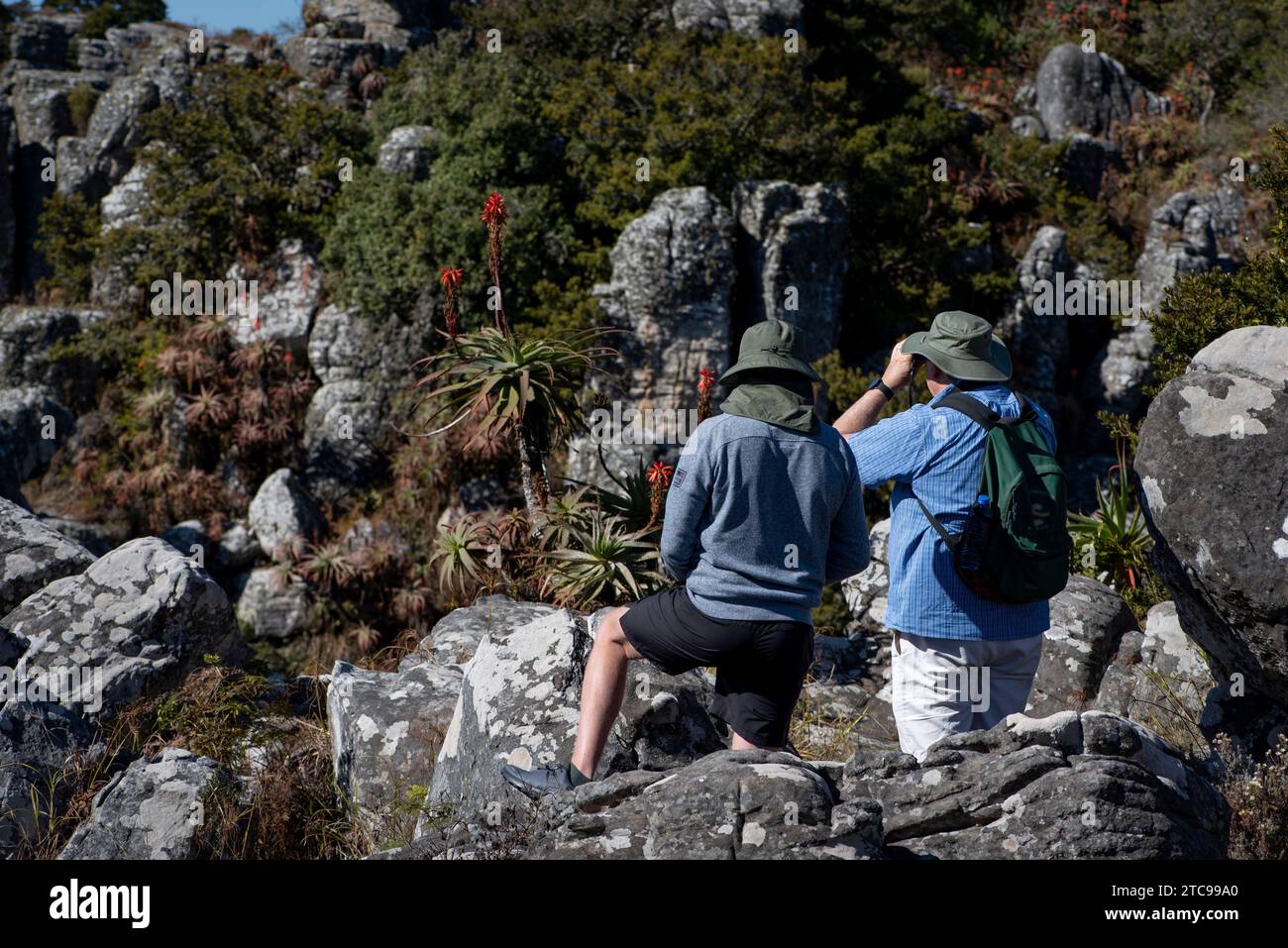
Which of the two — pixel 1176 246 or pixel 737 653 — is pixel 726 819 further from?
pixel 1176 246

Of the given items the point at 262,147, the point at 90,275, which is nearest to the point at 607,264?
the point at 262,147

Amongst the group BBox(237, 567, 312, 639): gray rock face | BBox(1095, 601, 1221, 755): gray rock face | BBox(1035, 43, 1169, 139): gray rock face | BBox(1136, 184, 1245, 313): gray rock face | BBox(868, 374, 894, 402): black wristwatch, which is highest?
BBox(1035, 43, 1169, 139): gray rock face

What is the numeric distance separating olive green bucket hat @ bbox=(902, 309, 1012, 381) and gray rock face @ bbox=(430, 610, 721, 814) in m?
1.92

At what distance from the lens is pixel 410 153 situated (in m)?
14.9

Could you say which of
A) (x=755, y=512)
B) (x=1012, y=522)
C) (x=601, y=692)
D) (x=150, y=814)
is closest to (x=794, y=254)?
(x=1012, y=522)

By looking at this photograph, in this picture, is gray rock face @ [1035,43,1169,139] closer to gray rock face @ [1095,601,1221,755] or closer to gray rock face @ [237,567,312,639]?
gray rock face @ [1095,601,1221,755]

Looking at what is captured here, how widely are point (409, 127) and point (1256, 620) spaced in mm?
13148

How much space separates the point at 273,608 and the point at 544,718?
896 cm

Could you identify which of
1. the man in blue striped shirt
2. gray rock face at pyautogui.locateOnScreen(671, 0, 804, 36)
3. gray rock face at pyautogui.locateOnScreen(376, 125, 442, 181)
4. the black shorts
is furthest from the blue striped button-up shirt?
gray rock face at pyautogui.locateOnScreen(671, 0, 804, 36)

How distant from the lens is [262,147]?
16203 millimetres

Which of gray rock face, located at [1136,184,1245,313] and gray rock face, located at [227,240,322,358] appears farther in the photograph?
gray rock face, located at [227,240,322,358]

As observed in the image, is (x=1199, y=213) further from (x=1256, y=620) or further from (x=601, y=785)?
(x=601, y=785)

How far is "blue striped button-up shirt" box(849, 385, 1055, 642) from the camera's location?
166 inches

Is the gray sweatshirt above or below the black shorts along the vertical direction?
above
